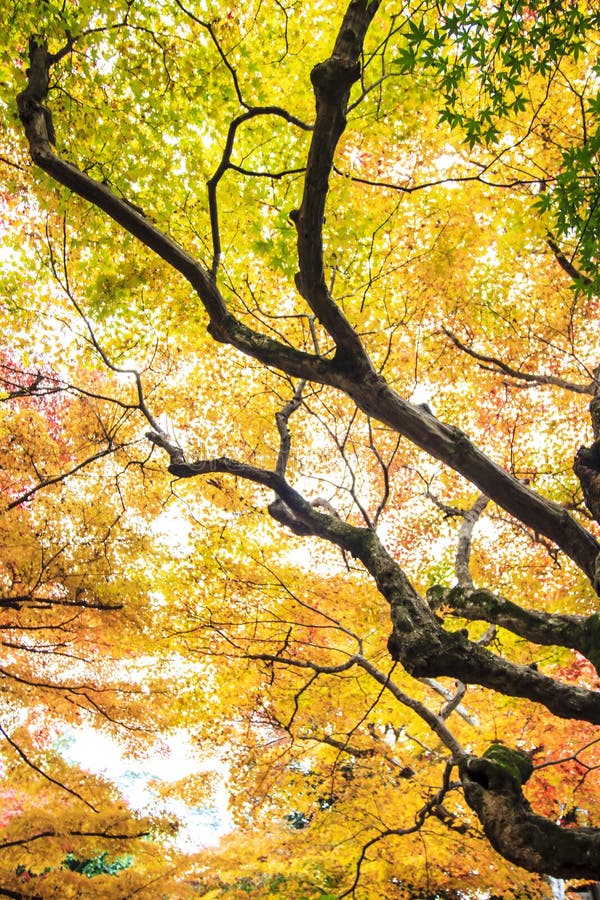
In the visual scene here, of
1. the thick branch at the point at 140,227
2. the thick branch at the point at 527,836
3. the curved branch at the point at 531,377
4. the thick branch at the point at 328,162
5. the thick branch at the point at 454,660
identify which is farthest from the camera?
the curved branch at the point at 531,377

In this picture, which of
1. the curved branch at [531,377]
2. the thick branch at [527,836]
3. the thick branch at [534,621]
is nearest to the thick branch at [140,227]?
the thick branch at [534,621]

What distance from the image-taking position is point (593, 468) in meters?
4.10

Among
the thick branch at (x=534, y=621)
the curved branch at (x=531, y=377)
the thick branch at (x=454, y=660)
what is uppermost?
the curved branch at (x=531, y=377)

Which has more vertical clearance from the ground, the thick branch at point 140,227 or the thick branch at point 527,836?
the thick branch at point 140,227

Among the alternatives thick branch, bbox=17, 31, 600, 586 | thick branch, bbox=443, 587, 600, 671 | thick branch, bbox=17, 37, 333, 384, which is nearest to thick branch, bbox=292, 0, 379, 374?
thick branch, bbox=17, 31, 600, 586

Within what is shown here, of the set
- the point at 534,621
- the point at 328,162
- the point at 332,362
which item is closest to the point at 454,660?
the point at 534,621

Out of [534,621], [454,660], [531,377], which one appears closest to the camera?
[454,660]

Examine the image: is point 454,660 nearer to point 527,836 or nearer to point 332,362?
point 527,836

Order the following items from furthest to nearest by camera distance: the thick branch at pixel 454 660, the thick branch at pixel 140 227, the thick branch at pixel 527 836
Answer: the thick branch at pixel 140 227 < the thick branch at pixel 454 660 < the thick branch at pixel 527 836

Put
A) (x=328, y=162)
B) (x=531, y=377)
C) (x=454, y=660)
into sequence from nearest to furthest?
1. (x=328, y=162)
2. (x=454, y=660)
3. (x=531, y=377)

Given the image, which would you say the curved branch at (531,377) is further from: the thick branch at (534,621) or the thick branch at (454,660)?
the thick branch at (454,660)

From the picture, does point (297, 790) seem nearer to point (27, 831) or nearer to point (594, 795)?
point (27, 831)

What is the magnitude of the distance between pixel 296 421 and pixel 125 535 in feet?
14.9

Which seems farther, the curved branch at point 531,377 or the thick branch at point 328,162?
the curved branch at point 531,377
